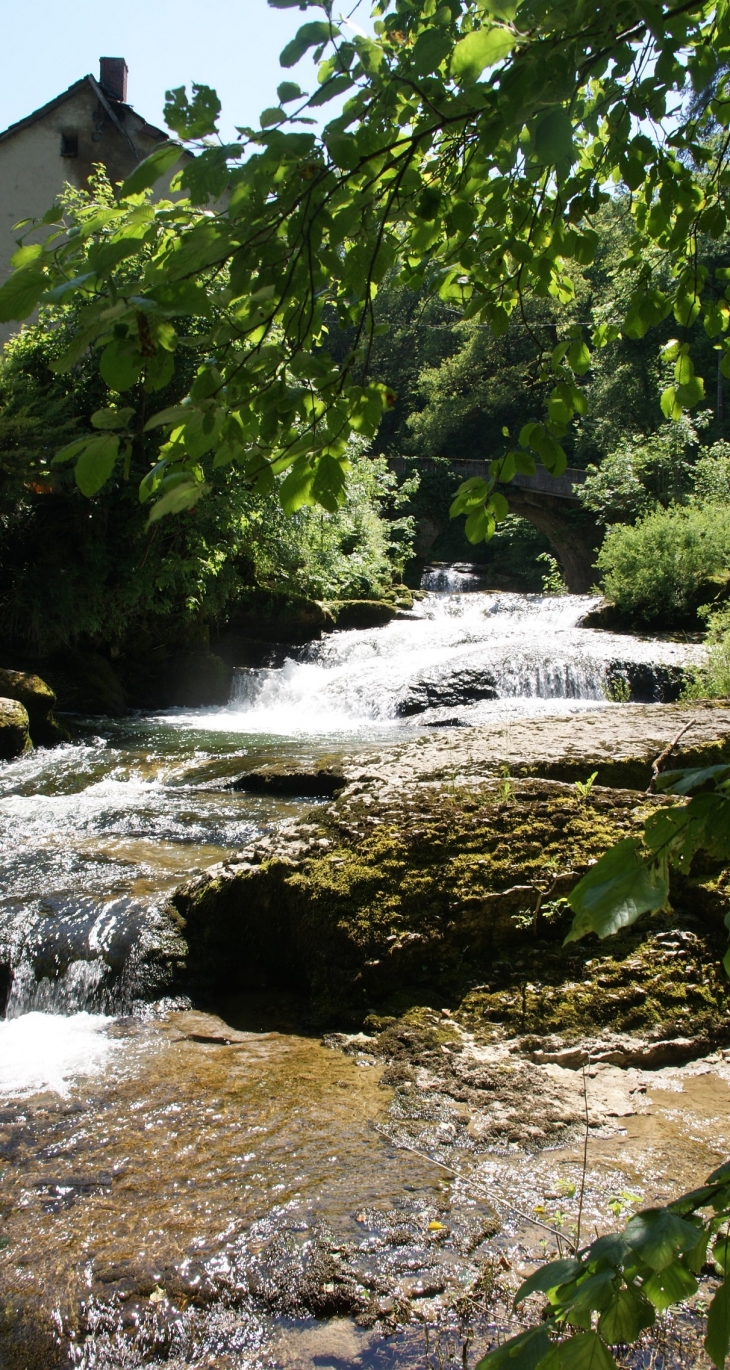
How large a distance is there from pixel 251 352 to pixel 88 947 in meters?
3.99

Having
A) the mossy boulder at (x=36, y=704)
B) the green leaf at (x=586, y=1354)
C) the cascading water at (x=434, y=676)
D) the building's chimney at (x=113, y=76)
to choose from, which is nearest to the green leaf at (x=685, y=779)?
the green leaf at (x=586, y=1354)

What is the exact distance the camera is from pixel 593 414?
1291 inches

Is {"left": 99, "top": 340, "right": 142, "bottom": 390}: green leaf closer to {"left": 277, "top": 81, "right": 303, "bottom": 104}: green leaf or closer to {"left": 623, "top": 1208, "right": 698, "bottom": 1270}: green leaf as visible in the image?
{"left": 277, "top": 81, "right": 303, "bottom": 104}: green leaf

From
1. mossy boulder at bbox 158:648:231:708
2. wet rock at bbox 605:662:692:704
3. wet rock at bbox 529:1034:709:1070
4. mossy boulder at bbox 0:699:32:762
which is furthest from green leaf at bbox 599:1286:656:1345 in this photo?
mossy boulder at bbox 158:648:231:708

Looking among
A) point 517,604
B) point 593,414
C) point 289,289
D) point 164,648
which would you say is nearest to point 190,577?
point 164,648

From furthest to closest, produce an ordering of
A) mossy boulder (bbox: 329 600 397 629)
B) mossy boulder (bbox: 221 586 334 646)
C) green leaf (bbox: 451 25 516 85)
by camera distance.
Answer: mossy boulder (bbox: 329 600 397 629), mossy boulder (bbox: 221 586 334 646), green leaf (bbox: 451 25 516 85)

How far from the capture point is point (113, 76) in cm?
2348

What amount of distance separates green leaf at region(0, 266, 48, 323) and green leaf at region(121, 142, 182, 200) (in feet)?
0.54

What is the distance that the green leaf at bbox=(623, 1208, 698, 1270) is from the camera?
91 cm

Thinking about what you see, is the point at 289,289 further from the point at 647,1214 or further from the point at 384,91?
the point at 647,1214

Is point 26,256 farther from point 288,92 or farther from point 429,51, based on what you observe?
point 429,51

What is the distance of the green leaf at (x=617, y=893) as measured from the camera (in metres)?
1.04

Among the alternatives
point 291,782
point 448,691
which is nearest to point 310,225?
point 291,782

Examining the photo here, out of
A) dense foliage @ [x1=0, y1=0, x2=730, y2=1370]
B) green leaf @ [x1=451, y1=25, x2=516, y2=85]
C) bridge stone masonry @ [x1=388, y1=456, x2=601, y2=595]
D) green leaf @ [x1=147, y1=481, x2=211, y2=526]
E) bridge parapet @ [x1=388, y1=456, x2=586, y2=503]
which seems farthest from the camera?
bridge stone masonry @ [x1=388, y1=456, x2=601, y2=595]
